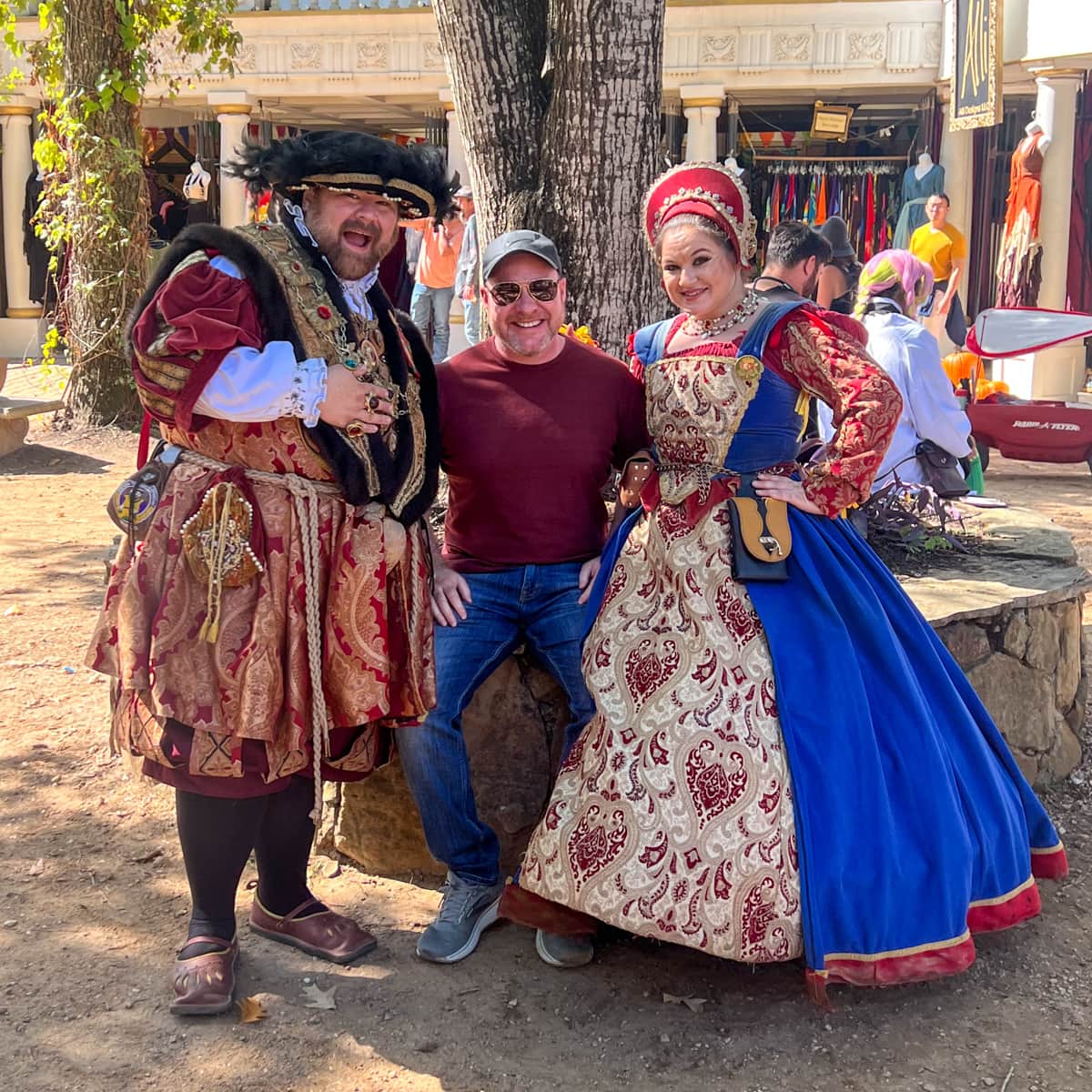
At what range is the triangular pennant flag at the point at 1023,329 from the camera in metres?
7.70

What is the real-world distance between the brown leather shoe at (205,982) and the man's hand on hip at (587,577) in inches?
44.9

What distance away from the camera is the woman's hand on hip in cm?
292

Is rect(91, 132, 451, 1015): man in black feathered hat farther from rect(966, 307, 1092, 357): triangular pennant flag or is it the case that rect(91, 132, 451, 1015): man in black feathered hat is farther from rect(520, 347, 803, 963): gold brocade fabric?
rect(966, 307, 1092, 357): triangular pennant flag

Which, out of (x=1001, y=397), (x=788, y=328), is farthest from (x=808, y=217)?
(x=788, y=328)

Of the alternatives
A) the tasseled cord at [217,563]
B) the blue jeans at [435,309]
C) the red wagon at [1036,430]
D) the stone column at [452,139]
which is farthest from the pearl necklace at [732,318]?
the stone column at [452,139]

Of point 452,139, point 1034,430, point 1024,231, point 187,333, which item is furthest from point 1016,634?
point 452,139

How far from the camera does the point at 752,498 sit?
2.93 metres

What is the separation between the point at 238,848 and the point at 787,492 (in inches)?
57.9

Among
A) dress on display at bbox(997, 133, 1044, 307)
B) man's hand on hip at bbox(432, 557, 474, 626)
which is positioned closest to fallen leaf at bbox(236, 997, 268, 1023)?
man's hand on hip at bbox(432, 557, 474, 626)

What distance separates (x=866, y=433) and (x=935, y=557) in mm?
1541

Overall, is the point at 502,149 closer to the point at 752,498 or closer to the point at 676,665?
the point at 752,498

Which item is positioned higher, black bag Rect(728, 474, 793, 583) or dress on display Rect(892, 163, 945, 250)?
dress on display Rect(892, 163, 945, 250)

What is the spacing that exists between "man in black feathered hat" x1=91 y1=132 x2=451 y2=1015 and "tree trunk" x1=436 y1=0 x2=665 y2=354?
1519mm

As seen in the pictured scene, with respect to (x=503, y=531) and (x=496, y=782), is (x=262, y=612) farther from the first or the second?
(x=496, y=782)
